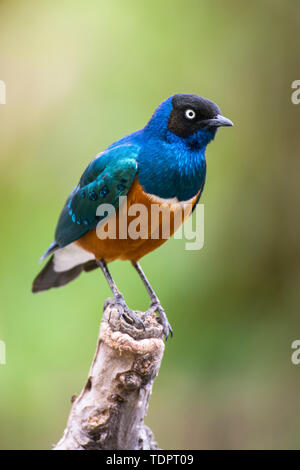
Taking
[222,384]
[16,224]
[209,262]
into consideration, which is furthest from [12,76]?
[222,384]

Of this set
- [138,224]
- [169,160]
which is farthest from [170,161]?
[138,224]

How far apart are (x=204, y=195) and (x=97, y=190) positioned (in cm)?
219

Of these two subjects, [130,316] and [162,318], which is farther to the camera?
[162,318]

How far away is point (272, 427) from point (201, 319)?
4.29 ft

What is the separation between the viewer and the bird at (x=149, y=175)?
3.80 metres

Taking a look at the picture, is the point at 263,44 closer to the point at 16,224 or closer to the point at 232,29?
the point at 232,29

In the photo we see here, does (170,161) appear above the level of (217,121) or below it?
below

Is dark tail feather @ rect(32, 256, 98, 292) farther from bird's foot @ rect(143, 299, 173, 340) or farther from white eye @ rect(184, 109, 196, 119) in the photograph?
white eye @ rect(184, 109, 196, 119)

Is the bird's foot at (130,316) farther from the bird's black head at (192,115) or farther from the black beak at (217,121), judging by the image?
the black beak at (217,121)

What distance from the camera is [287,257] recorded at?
614cm

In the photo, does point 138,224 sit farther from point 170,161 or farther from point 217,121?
point 217,121

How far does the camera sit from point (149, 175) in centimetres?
379

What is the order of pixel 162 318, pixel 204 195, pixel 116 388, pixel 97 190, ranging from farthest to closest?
pixel 204 195 < pixel 162 318 < pixel 97 190 < pixel 116 388

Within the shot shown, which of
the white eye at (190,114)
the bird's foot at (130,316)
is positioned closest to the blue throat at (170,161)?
the white eye at (190,114)
